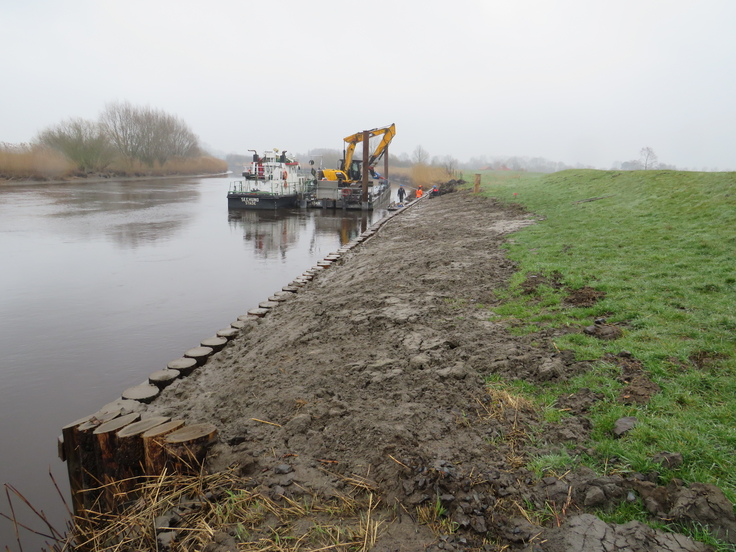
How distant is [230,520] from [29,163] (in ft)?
158

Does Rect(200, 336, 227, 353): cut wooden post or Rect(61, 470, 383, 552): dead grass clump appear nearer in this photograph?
Rect(61, 470, 383, 552): dead grass clump

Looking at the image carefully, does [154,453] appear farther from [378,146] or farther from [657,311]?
[378,146]

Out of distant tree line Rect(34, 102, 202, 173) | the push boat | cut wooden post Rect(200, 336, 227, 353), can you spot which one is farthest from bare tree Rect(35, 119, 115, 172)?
cut wooden post Rect(200, 336, 227, 353)

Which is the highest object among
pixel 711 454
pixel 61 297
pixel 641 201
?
pixel 641 201

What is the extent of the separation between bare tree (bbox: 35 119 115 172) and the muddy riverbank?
51352 millimetres

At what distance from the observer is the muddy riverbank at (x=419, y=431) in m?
2.50

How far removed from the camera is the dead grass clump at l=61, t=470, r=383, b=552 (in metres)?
2.63

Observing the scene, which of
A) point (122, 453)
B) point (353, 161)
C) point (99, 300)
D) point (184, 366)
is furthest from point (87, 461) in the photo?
point (353, 161)

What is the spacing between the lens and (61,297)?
948cm

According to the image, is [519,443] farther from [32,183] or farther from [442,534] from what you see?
[32,183]

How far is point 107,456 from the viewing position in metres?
3.50

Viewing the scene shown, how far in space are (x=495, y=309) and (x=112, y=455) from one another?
455 cm

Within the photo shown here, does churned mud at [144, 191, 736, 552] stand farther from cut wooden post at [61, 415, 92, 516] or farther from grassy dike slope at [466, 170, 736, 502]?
cut wooden post at [61, 415, 92, 516]

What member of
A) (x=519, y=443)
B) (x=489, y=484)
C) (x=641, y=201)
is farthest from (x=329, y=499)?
(x=641, y=201)
